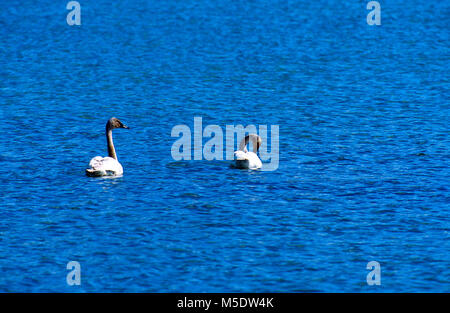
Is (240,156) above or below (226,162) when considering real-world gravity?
below

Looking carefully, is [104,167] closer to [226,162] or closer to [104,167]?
[104,167]

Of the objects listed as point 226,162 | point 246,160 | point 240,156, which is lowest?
point 246,160

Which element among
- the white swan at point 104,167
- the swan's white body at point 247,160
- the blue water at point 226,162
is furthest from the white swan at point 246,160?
the white swan at point 104,167

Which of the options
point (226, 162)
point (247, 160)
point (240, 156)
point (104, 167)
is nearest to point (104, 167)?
point (104, 167)

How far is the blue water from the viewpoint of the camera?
2070cm

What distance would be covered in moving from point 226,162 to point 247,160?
1520 mm

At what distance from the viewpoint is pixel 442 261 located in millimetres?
21016

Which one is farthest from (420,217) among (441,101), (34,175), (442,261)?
(441,101)

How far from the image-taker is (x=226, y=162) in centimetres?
2975

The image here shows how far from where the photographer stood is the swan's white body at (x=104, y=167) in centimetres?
2742

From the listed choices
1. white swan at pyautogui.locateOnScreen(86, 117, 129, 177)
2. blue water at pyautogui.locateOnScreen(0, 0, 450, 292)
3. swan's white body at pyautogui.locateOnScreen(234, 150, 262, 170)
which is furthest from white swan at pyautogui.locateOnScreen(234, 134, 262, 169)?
white swan at pyautogui.locateOnScreen(86, 117, 129, 177)

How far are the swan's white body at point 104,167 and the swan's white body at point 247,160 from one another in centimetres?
383

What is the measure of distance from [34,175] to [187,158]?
5.29 metres

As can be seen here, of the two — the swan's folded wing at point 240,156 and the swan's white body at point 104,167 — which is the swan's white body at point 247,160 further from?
the swan's white body at point 104,167
